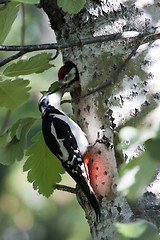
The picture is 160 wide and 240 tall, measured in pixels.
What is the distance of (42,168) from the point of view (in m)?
2.64

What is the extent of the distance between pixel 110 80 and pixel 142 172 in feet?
5.03

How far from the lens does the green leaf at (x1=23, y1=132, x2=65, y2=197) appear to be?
2.59m

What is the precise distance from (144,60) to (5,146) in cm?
102

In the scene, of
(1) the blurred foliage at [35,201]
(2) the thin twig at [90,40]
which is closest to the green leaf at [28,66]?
(2) the thin twig at [90,40]

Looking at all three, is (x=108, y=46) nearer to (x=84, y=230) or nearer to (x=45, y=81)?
(x=45, y=81)

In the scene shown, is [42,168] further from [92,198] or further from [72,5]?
[72,5]

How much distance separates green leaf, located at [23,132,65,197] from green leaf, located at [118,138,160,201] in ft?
5.85

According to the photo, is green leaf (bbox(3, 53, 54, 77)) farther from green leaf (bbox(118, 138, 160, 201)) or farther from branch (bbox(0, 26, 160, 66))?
green leaf (bbox(118, 138, 160, 201))

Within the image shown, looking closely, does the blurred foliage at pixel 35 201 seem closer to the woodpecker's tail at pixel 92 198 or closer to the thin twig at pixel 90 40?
the woodpecker's tail at pixel 92 198

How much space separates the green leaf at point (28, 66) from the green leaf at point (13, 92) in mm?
98

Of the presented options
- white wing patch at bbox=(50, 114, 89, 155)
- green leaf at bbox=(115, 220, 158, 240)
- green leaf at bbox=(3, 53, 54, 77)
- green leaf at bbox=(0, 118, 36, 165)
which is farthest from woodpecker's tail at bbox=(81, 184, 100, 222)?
green leaf at bbox=(115, 220, 158, 240)

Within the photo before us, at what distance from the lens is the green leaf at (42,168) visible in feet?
8.50

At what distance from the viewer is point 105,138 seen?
7.61 ft

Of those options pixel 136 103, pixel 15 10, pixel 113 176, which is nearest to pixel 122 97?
pixel 136 103
